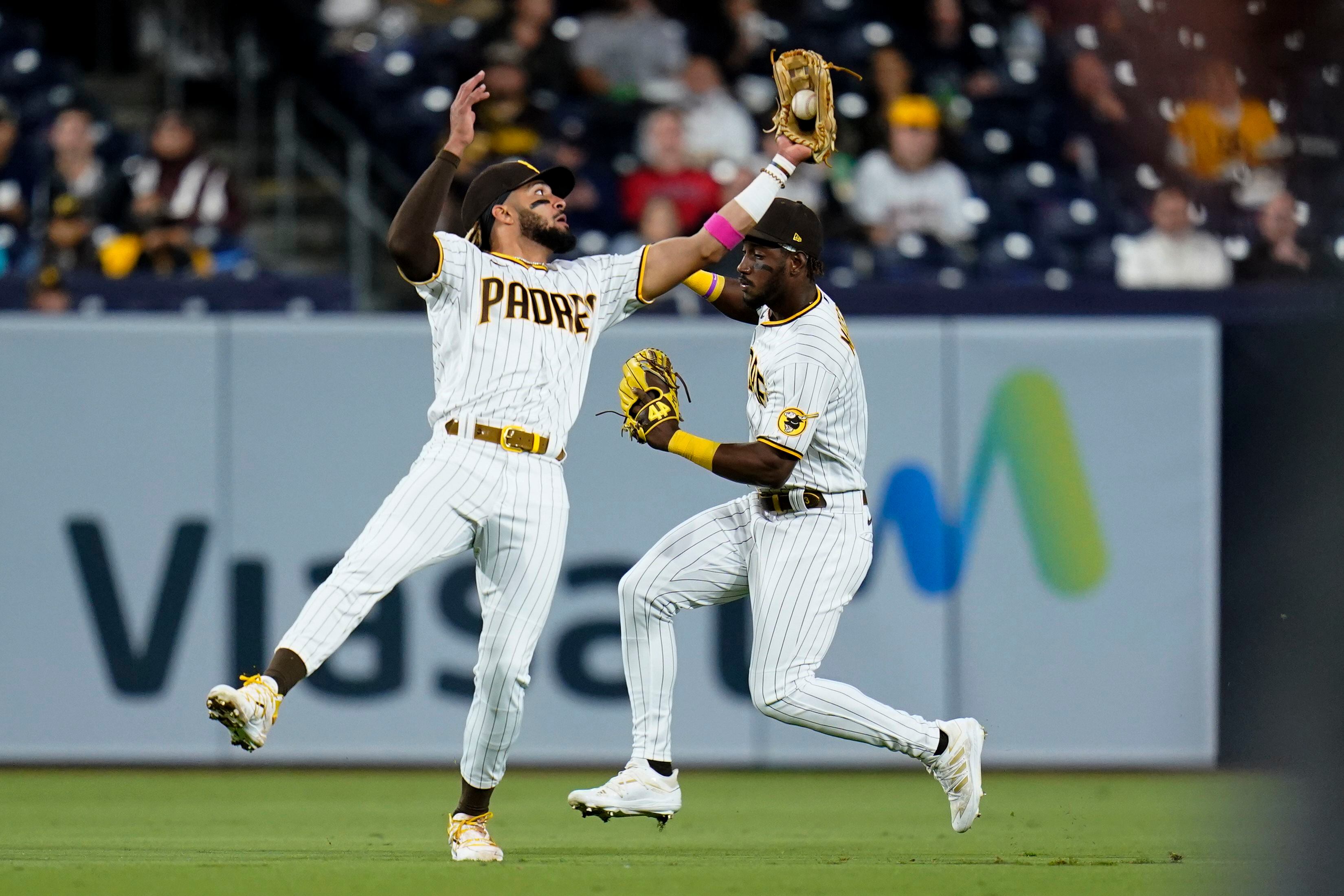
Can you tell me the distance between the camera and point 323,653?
4.99 metres

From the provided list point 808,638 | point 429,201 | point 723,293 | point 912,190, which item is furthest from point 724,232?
point 912,190

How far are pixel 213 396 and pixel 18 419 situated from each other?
2.76 ft

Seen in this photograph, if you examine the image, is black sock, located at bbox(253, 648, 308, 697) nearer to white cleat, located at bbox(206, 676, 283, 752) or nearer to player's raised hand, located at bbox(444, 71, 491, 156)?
white cleat, located at bbox(206, 676, 283, 752)

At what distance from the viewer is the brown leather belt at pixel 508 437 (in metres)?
5.32

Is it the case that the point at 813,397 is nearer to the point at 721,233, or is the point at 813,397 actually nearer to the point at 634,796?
the point at 721,233

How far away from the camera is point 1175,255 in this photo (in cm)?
959


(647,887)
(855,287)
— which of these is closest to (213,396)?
(855,287)

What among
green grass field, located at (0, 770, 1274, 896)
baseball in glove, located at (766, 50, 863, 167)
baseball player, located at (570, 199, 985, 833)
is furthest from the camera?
baseball in glove, located at (766, 50, 863, 167)

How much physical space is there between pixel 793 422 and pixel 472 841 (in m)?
1.51

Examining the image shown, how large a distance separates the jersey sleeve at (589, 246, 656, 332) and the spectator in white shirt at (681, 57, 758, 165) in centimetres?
498

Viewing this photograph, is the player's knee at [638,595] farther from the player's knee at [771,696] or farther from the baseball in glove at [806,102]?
the baseball in glove at [806,102]

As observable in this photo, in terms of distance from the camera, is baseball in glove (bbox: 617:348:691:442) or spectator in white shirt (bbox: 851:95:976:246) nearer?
baseball in glove (bbox: 617:348:691:442)

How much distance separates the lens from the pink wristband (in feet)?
18.2

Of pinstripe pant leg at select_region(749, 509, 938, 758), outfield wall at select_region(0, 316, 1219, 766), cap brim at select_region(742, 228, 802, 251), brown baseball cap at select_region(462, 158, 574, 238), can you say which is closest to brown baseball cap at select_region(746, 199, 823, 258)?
cap brim at select_region(742, 228, 802, 251)
